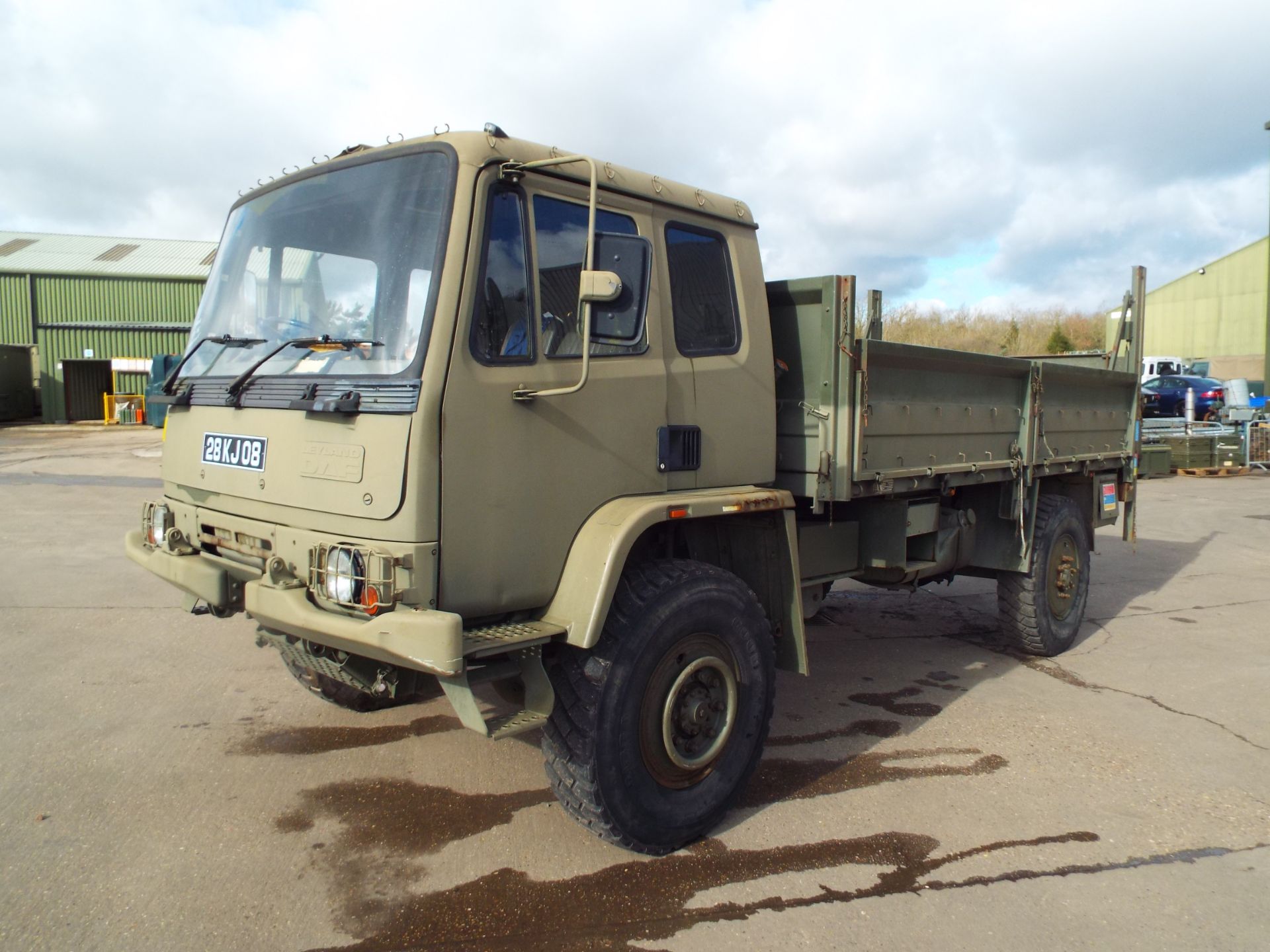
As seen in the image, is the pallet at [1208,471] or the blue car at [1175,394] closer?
the pallet at [1208,471]

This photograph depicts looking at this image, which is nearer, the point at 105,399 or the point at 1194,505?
the point at 1194,505

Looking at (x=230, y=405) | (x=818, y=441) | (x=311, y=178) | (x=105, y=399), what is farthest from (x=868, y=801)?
(x=105, y=399)

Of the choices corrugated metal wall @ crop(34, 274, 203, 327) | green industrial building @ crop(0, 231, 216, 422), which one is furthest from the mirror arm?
corrugated metal wall @ crop(34, 274, 203, 327)

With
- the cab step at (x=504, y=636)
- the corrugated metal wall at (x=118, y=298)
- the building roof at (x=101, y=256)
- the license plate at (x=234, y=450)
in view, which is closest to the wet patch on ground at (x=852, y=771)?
the cab step at (x=504, y=636)

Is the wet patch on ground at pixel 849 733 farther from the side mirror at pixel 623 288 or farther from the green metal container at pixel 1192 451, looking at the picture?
the green metal container at pixel 1192 451

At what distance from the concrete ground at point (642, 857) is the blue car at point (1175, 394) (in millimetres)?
26407

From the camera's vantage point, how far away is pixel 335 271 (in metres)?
3.51

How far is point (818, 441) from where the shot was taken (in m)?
4.39

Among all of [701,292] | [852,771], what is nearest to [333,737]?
[852,771]

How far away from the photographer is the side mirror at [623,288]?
10.7 ft

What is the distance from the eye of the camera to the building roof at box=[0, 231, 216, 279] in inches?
1313

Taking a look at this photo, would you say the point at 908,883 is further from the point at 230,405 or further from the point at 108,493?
the point at 108,493

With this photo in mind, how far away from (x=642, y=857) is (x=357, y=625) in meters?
1.48

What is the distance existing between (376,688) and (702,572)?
1342mm
